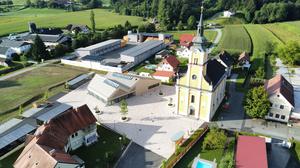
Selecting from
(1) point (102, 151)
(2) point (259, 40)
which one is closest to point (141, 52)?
(1) point (102, 151)

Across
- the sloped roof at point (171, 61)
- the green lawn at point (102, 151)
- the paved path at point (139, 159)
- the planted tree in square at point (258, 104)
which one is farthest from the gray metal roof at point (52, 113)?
the planted tree in square at point (258, 104)

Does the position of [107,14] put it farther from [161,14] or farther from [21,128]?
[21,128]

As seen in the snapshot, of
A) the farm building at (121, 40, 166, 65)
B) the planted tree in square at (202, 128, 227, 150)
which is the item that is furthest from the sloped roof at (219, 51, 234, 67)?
the planted tree in square at (202, 128, 227, 150)

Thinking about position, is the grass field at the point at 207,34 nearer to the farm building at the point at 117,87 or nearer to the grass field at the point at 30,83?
the grass field at the point at 30,83

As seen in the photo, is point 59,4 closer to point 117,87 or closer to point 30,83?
point 30,83

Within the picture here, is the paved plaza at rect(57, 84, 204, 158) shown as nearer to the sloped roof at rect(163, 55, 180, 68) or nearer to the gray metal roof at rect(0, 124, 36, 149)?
the sloped roof at rect(163, 55, 180, 68)

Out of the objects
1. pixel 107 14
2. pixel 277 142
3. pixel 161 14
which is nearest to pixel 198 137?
pixel 277 142

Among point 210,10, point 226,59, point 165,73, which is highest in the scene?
point 210,10
